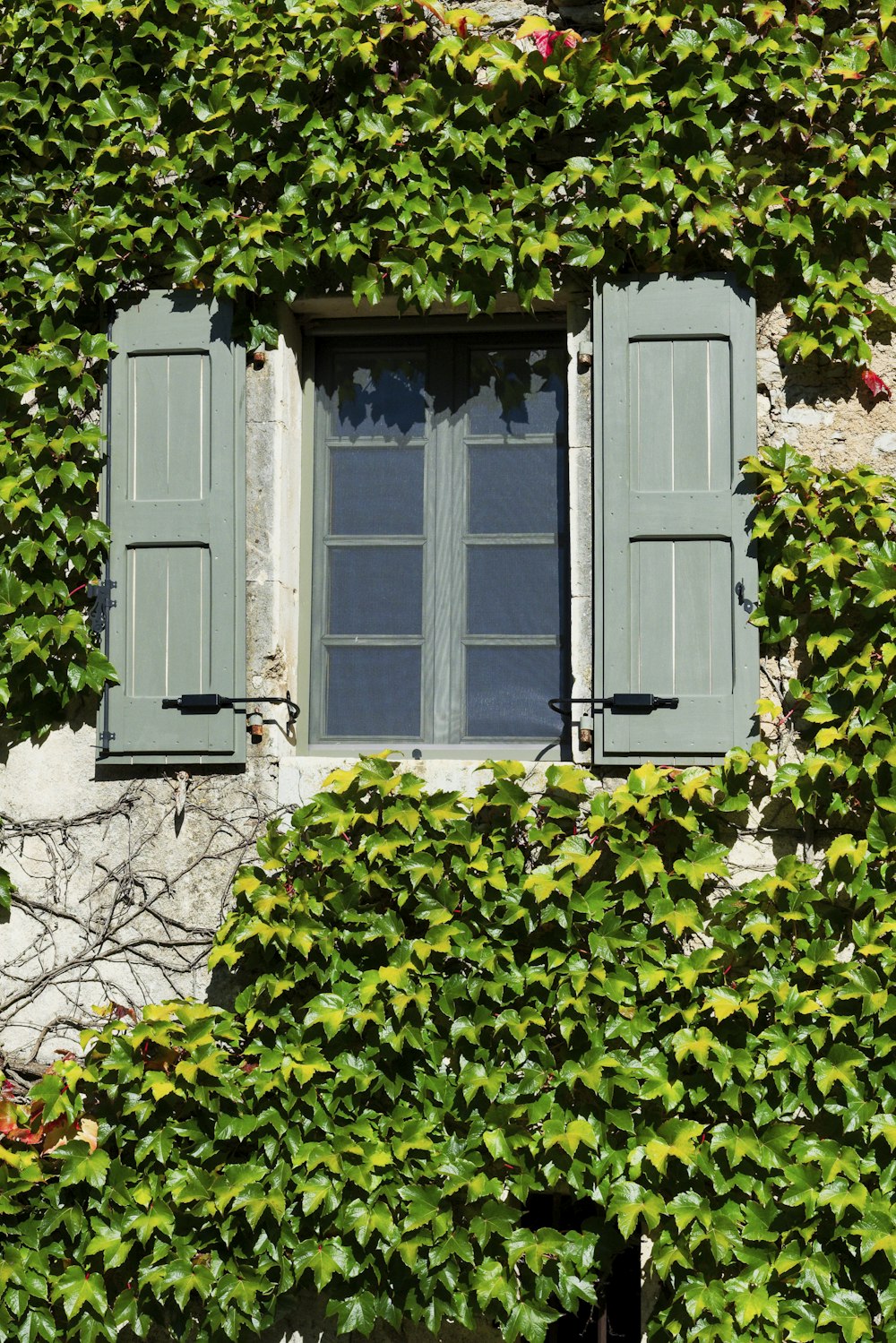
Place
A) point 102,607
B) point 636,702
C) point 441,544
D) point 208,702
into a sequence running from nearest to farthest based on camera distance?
point 636,702 → point 208,702 → point 102,607 → point 441,544

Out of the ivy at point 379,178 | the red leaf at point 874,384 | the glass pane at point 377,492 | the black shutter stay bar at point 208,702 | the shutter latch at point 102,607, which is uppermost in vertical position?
the ivy at point 379,178

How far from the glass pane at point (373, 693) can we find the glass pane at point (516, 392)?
740 mm

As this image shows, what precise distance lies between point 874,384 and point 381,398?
146 cm

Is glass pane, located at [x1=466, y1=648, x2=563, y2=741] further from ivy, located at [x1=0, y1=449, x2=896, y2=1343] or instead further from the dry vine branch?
the dry vine branch

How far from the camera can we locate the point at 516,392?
405 centimetres

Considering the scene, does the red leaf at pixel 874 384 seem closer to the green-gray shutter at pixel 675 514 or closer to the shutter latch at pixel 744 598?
the green-gray shutter at pixel 675 514

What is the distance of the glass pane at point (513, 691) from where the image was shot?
12.9 feet

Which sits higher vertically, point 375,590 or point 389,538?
point 389,538

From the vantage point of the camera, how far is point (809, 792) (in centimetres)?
355

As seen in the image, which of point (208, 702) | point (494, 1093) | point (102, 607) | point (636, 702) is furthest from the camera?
point (102, 607)

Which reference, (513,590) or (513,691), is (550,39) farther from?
(513,691)

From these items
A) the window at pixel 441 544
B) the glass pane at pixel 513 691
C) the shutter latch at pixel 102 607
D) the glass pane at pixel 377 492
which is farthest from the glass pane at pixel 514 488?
the shutter latch at pixel 102 607

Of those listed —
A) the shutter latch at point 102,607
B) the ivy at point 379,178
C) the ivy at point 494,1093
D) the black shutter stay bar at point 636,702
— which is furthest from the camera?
the shutter latch at point 102,607

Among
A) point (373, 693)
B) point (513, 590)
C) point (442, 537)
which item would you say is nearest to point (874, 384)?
point (513, 590)
